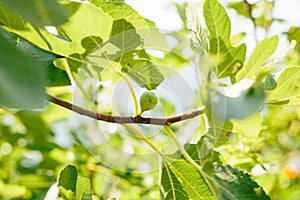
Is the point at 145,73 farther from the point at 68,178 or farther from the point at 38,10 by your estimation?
the point at 38,10

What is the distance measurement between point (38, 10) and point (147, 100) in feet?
1.82

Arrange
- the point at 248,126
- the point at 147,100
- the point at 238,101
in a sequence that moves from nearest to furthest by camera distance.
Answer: the point at 238,101 → the point at 248,126 → the point at 147,100

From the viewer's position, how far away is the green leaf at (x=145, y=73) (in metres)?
0.98

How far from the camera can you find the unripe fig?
94 centimetres

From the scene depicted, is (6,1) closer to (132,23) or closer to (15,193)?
(132,23)

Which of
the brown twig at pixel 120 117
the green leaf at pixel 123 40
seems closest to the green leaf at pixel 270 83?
the brown twig at pixel 120 117

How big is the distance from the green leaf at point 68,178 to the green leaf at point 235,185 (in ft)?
0.86

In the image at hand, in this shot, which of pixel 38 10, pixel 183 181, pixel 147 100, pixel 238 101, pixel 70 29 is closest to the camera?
pixel 38 10

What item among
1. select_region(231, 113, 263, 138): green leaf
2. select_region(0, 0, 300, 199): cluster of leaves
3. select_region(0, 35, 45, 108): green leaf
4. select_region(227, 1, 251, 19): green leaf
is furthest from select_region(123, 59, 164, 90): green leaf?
select_region(227, 1, 251, 19): green leaf

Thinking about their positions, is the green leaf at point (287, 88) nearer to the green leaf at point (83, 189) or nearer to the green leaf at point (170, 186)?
the green leaf at point (170, 186)

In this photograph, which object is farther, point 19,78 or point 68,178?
point 68,178

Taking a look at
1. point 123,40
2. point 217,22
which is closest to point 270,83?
point 217,22

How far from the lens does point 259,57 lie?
86cm

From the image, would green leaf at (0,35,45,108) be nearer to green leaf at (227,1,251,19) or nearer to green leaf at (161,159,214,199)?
green leaf at (161,159,214,199)
